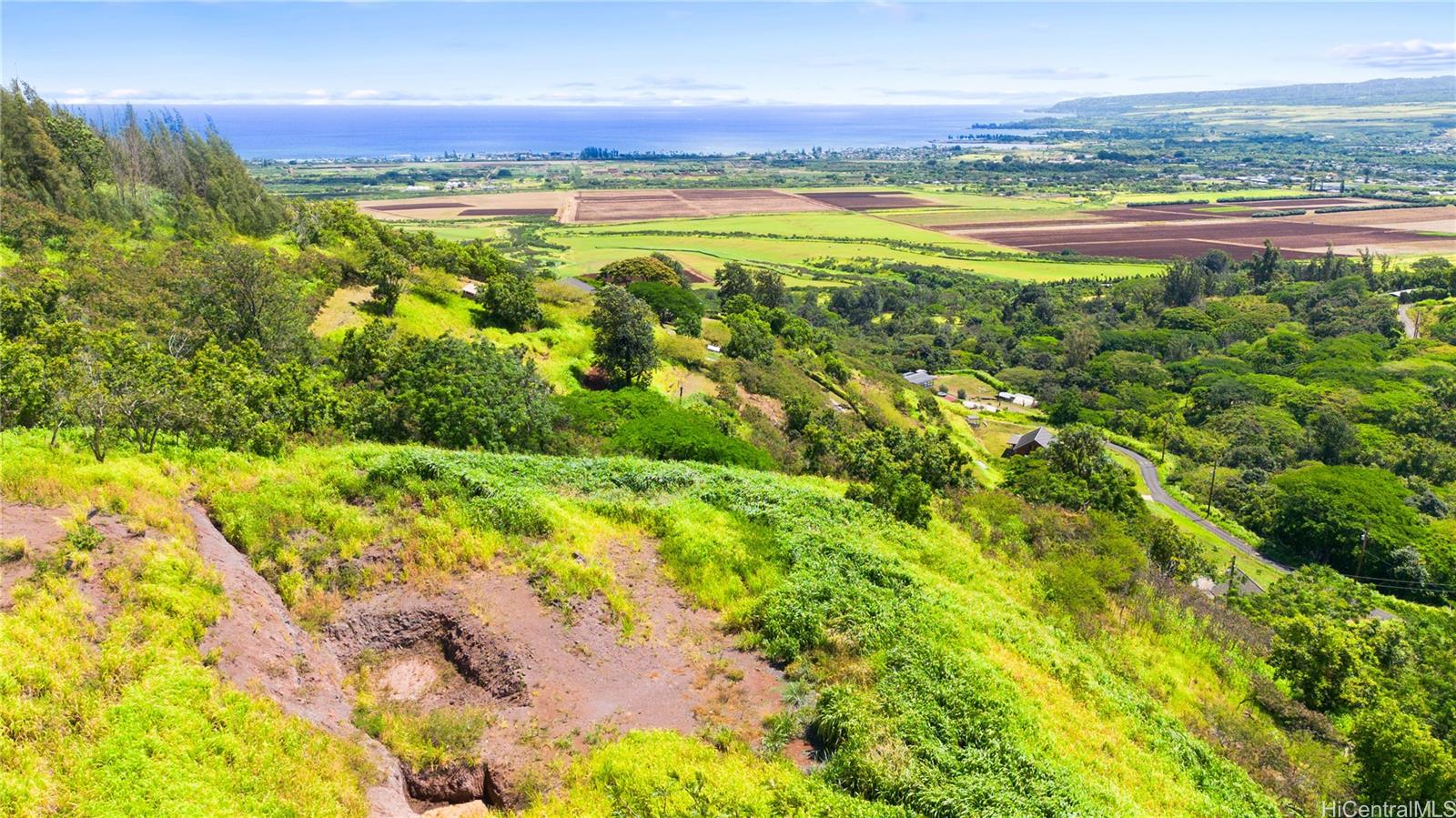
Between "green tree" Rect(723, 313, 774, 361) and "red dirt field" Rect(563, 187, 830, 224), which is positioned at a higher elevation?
"red dirt field" Rect(563, 187, 830, 224)

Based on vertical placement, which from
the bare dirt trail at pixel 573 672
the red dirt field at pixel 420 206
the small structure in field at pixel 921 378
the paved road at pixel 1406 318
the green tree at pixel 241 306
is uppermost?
the red dirt field at pixel 420 206

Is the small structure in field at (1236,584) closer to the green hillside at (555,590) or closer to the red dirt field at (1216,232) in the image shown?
the green hillside at (555,590)

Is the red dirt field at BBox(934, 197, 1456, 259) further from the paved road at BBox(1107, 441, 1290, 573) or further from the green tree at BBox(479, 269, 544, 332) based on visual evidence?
the green tree at BBox(479, 269, 544, 332)

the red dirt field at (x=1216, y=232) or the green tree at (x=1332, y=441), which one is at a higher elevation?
the red dirt field at (x=1216, y=232)

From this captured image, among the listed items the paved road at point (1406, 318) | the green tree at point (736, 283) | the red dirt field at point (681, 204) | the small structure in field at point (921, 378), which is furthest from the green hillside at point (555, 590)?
the red dirt field at point (681, 204)

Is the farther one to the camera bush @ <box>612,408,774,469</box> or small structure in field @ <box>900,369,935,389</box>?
small structure in field @ <box>900,369,935,389</box>

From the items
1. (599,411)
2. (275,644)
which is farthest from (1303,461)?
(275,644)

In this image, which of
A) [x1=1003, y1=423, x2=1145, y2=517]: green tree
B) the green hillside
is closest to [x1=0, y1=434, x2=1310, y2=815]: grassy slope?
the green hillside
